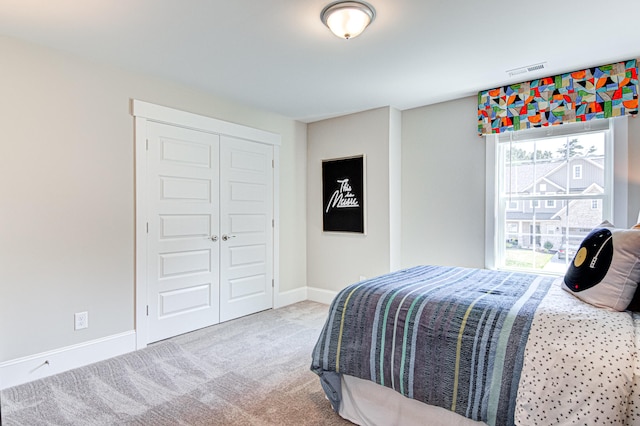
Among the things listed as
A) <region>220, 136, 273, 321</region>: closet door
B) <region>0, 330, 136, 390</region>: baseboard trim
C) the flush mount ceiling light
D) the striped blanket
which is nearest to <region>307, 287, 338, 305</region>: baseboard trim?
<region>220, 136, 273, 321</region>: closet door

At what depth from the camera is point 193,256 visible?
344 cm

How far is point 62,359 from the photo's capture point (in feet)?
8.54

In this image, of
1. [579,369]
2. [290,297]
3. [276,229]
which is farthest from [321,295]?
[579,369]

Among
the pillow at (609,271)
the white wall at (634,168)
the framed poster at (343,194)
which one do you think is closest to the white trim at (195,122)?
the framed poster at (343,194)

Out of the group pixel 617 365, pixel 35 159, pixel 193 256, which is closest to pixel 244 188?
pixel 193 256

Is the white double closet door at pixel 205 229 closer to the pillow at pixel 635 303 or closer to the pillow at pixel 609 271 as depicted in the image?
the pillow at pixel 609 271

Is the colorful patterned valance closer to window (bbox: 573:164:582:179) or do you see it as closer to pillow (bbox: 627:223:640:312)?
window (bbox: 573:164:582:179)

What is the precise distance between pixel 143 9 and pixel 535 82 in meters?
3.17

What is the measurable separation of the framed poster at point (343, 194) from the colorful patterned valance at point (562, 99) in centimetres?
142

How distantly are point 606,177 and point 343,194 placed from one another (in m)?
2.52

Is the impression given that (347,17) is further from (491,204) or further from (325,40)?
(491,204)

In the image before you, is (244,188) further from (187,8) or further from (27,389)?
(27,389)

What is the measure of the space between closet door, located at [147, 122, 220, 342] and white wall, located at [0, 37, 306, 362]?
20cm

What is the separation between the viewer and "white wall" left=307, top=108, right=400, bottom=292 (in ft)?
13.0
